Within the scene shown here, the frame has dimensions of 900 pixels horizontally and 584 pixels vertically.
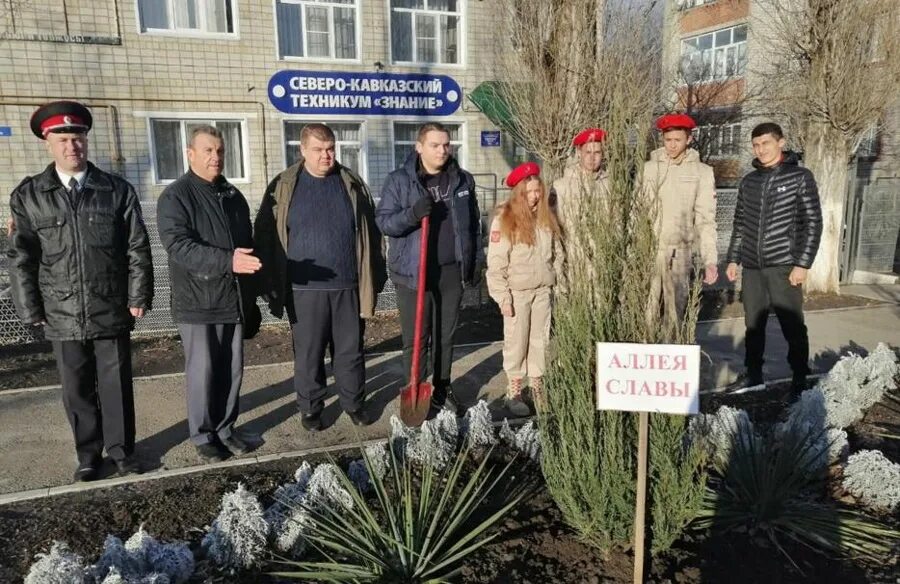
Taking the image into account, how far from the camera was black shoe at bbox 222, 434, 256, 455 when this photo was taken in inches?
160

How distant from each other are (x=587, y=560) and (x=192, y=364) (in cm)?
253

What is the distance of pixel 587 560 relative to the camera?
8.77 feet

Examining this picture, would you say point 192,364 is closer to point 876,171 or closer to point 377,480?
point 377,480

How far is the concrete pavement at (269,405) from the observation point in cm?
403

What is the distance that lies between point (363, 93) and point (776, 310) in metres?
10.3

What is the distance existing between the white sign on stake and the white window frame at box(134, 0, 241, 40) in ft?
39.6

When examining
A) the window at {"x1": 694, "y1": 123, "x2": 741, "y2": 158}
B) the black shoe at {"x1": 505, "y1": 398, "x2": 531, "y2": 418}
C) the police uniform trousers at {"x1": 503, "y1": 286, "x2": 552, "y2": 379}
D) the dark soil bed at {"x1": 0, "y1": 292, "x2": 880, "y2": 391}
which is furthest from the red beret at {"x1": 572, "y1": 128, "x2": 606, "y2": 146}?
the window at {"x1": 694, "y1": 123, "x2": 741, "y2": 158}

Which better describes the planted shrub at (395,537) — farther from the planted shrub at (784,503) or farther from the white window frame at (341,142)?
the white window frame at (341,142)

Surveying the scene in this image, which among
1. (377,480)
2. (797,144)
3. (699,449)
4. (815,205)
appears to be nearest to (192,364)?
(377,480)

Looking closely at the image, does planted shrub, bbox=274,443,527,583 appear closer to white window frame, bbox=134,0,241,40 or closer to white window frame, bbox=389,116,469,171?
white window frame, bbox=134,0,241,40

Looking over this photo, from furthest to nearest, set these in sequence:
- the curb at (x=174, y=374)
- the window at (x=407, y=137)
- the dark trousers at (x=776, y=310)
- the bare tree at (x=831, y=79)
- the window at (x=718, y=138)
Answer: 1. the window at (x=718, y=138)
2. the window at (x=407, y=137)
3. the bare tree at (x=831, y=79)
4. the curb at (x=174, y=374)
5. the dark trousers at (x=776, y=310)

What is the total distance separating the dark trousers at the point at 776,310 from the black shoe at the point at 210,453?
3.95 meters

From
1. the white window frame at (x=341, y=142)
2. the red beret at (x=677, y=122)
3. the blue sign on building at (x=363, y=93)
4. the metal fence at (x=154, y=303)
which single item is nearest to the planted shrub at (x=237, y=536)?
the red beret at (x=677, y=122)

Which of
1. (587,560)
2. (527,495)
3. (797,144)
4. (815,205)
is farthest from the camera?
(797,144)
